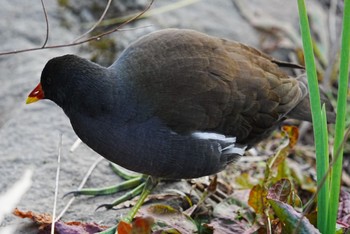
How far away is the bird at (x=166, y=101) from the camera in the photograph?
8.90 feet

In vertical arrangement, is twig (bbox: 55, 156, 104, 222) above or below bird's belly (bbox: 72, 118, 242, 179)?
below

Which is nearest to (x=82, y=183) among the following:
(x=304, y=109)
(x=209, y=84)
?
(x=209, y=84)

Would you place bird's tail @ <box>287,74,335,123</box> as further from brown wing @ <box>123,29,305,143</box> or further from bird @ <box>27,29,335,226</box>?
bird @ <box>27,29,335,226</box>

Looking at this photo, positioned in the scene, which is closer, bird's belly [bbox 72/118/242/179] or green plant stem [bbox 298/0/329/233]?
green plant stem [bbox 298/0/329/233]

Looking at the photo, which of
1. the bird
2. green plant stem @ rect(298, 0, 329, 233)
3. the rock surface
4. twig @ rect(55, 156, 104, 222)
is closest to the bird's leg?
the bird

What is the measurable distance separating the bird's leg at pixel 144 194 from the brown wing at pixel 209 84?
362mm

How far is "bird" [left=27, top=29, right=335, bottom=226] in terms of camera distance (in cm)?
271

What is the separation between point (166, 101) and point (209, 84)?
214 millimetres

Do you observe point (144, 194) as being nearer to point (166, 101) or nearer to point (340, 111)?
point (166, 101)

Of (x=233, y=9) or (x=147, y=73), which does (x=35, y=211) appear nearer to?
(x=147, y=73)

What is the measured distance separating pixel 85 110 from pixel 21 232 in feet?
1.81

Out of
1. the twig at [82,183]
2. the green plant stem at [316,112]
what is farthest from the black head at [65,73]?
the green plant stem at [316,112]

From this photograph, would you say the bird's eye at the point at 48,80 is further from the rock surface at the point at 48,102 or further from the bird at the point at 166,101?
the rock surface at the point at 48,102

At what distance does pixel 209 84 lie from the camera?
2838 millimetres
